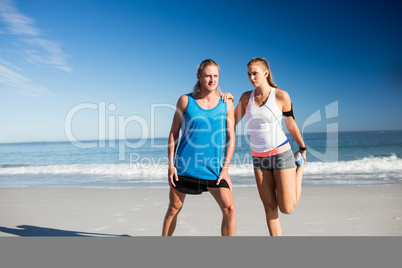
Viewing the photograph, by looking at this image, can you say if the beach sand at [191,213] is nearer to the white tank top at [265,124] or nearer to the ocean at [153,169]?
the ocean at [153,169]

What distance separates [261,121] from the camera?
8.65ft

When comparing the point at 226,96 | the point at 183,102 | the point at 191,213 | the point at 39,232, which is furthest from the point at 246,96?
the point at 39,232

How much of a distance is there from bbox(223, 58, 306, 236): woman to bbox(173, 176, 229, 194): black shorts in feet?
1.38

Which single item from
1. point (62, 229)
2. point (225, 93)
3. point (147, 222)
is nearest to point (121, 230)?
point (147, 222)

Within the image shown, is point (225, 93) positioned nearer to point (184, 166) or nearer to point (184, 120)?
point (184, 120)

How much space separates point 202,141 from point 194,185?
407 millimetres

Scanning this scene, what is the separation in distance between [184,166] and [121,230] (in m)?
2.21

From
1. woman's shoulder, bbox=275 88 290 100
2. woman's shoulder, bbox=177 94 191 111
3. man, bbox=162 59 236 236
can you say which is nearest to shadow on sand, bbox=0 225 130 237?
man, bbox=162 59 236 236

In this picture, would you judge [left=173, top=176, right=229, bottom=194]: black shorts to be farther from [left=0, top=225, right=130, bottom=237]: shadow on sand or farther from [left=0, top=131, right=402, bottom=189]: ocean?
[left=0, top=131, right=402, bottom=189]: ocean

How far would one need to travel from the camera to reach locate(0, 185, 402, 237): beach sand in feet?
14.0

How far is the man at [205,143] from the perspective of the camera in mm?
2564

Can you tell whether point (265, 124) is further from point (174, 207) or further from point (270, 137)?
point (174, 207)

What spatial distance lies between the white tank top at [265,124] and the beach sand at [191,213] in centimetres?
185

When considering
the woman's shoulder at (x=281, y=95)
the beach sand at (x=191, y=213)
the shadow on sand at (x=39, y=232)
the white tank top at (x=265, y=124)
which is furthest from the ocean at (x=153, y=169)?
the woman's shoulder at (x=281, y=95)
